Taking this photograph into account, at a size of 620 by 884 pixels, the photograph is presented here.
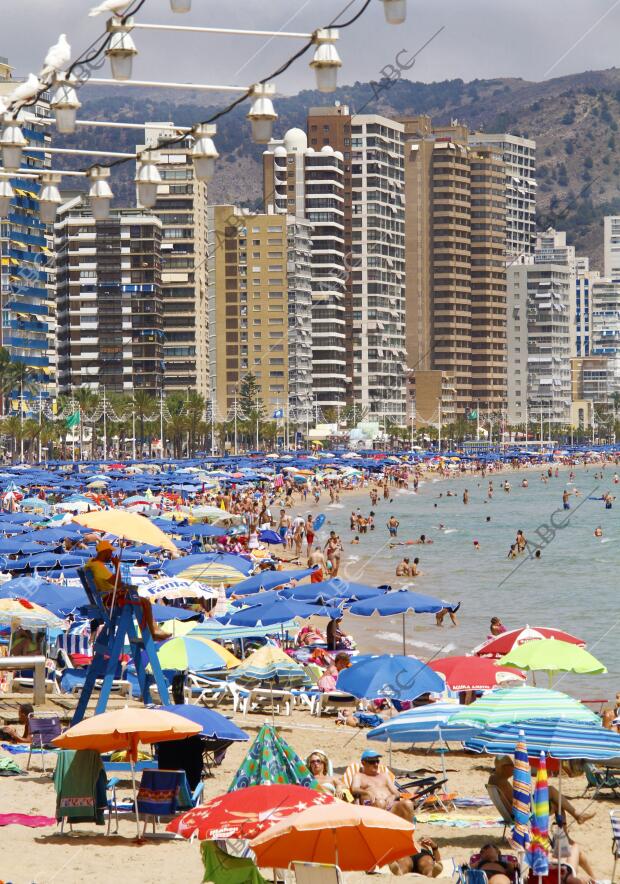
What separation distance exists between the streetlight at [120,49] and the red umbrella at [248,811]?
5193mm

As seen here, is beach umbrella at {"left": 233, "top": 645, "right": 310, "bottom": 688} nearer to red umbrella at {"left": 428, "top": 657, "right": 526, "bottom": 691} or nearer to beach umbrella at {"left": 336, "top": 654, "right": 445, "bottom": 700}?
beach umbrella at {"left": 336, "top": 654, "right": 445, "bottom": 700}

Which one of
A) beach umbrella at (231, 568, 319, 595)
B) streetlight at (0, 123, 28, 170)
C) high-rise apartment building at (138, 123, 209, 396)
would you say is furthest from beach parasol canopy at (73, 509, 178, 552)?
high-rise apartment building at (138, 123, 209, 396)

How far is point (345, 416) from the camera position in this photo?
16975 centimetres

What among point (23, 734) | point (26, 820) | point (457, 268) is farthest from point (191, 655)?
point (457, 268)

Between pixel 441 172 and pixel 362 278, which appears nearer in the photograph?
pixel 362 278

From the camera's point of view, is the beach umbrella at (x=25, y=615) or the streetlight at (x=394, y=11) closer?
the streetlight at (x=394, y=11)

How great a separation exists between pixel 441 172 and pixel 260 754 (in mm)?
182653

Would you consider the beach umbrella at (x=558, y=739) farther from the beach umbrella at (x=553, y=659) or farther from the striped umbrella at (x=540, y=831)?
the beach umbrella at (x=553, y=659)

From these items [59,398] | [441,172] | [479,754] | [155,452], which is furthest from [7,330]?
[479,754]

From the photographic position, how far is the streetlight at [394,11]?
358 inches

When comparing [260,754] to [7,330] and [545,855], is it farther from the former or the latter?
[7,330]

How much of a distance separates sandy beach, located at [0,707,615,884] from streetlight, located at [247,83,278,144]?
5.51 meters

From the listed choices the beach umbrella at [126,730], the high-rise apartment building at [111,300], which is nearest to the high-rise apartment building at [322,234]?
the high-rise apartment building at [111,300]

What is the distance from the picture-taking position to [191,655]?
1884cm
